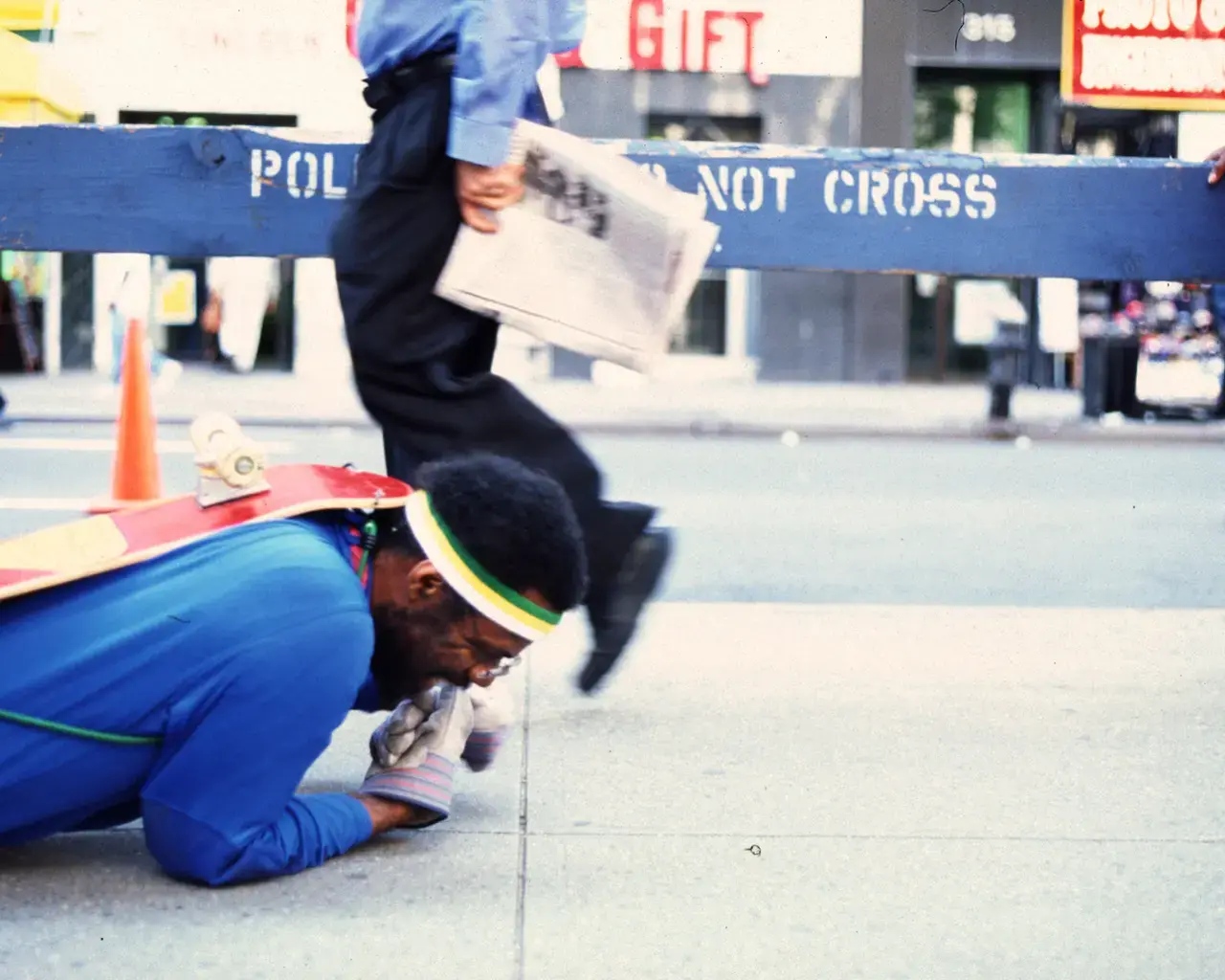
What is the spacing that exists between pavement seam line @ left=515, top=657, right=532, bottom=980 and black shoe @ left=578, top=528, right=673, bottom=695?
0.26m

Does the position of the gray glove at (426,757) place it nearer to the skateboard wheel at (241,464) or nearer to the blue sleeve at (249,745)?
the blue sleeve at (249,745)

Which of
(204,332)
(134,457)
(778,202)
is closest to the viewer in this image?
(778,202)

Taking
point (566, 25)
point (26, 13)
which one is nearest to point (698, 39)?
point (26, 13)

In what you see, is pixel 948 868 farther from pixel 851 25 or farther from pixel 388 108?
pixel 851 25

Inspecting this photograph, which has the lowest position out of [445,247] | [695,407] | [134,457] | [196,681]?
[695,407]

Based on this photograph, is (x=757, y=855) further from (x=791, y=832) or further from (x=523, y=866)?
(x=523, y=866)

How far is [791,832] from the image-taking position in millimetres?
3066

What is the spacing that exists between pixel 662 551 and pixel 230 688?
114 centimetres

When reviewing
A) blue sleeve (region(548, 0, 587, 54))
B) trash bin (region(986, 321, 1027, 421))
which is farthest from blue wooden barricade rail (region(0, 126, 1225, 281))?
trash bin (region(986, 321, 1027, 421))

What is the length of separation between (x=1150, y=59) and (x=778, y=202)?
1207cm

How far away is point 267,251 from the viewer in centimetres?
403

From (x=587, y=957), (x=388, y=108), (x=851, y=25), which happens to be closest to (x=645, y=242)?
(x=388, y=108)

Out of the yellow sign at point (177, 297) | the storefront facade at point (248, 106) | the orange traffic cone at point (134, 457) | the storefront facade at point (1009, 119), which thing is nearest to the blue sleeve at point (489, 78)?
the orange traffic cone at point (134, 457)

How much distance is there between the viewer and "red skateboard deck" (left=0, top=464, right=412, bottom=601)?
8.48 ft
